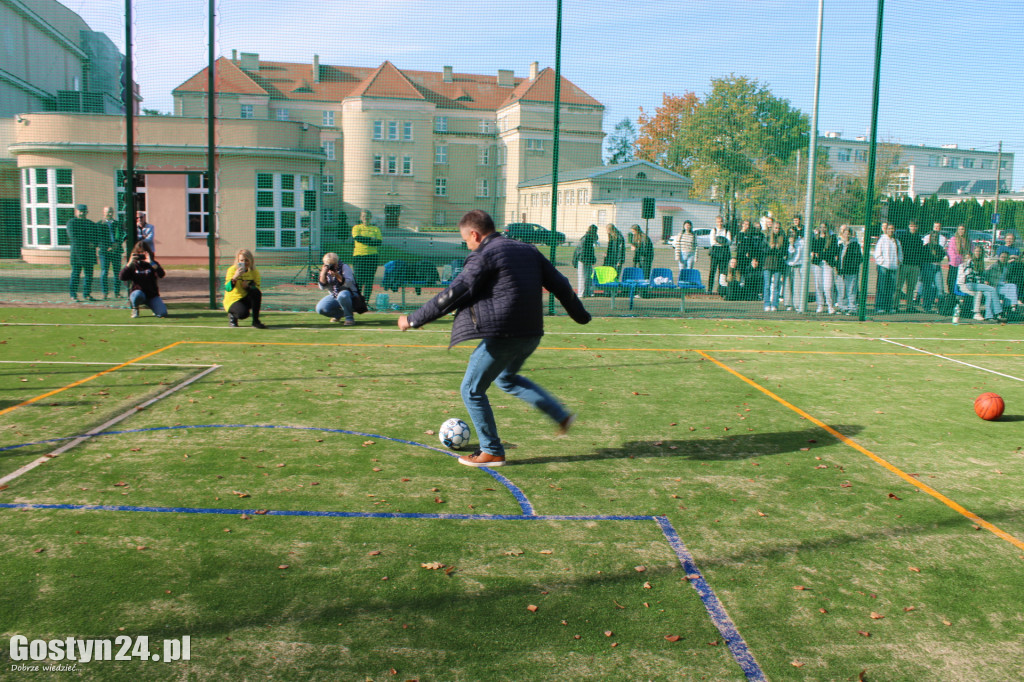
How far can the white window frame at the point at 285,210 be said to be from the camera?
24.7 meters

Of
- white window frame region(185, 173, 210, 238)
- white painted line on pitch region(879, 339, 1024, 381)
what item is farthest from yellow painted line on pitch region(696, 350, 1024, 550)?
white window frame region(185, 173, 210, 238)

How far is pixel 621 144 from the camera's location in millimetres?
19547

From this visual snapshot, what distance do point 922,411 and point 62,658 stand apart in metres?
8.28

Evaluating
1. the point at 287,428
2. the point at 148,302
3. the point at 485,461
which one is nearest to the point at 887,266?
the point at 485,461

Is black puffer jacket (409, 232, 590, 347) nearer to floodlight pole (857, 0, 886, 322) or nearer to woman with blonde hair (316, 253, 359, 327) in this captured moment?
woman with blonde hair (316, 253, 359, 327)

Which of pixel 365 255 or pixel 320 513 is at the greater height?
pixel 365 255

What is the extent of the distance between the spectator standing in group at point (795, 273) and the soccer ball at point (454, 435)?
12826mm

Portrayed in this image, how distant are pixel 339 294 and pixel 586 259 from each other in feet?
20.5

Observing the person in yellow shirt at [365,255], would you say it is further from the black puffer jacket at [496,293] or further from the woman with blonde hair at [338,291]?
the black puffer jacket at [496,293]

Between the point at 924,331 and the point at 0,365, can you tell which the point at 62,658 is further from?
the point at 924,331

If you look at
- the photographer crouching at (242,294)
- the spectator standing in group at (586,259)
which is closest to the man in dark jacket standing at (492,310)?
the photographer crouching at (242,294)

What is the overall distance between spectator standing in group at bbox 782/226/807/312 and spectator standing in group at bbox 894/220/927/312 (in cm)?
220

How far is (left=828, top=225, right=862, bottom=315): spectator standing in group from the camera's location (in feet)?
56.1

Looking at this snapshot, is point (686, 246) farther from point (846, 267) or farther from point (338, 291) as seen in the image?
point (338, 291)
